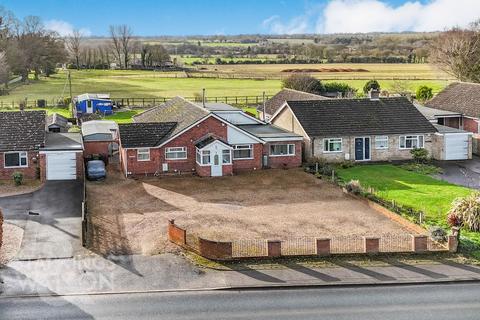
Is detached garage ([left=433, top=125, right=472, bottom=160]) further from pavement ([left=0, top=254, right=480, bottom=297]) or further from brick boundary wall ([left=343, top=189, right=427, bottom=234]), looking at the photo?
pavement ([left=0, top=254, right=480, bottom=297])

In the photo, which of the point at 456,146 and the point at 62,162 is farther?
the point at 456,146

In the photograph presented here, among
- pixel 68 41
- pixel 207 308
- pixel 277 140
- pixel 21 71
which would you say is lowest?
pixel 207 308

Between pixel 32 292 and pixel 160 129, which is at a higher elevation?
pixel 160 129

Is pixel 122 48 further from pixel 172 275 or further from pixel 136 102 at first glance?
pixel 172 275

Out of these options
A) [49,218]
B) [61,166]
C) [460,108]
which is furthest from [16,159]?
[460,108]

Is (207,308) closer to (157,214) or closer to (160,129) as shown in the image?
(157,214)

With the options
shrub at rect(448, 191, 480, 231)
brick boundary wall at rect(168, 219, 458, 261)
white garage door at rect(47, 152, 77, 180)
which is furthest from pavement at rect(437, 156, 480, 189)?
white garage door at rect(47, 152, 77, 180)

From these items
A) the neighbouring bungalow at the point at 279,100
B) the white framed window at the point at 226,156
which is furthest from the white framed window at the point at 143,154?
the neighbouring bungalow at the point at 279,100

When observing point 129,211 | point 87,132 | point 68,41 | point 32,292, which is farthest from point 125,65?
point 32,292
